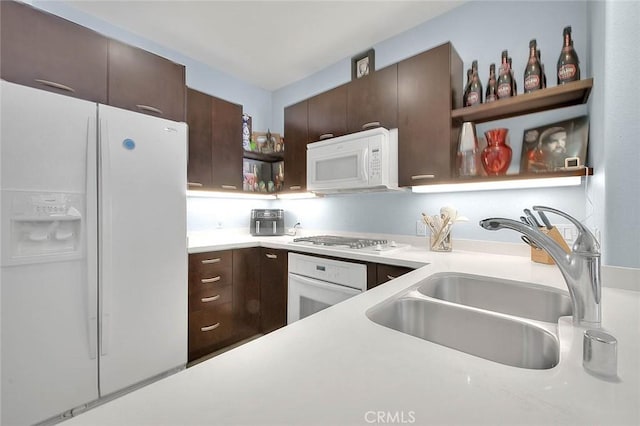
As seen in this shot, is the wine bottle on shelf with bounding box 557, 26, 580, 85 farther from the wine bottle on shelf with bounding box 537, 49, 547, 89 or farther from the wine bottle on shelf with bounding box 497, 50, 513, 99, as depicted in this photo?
the wine bottle on shelf with bounding box 497, 50, 513, 99

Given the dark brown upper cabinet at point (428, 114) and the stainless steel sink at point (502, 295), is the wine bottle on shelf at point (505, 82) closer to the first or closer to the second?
the dark brown upper cabinet at point (428, 114)

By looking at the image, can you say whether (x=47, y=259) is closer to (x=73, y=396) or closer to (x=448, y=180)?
(x=73, y=396)

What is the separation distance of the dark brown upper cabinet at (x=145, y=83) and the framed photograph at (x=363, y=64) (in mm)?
1340

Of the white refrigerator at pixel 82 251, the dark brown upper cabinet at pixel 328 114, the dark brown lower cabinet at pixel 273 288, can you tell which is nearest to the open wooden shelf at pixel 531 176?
the dark brown upper cabinet at pixel 328 114

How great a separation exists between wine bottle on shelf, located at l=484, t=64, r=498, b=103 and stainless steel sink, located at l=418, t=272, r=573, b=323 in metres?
1.13

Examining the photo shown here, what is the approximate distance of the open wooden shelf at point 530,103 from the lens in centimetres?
130

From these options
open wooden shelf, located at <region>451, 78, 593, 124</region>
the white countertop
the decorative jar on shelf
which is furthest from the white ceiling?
the white countertop

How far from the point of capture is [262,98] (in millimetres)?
3127

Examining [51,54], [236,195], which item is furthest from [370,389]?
[236,195]

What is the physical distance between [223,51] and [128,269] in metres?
2.00

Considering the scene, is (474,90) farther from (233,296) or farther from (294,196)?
(233,296)

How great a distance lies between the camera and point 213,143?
7.56ft

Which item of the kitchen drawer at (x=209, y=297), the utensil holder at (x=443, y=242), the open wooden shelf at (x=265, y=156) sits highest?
the open wooden shelf at (x=265, y=156)

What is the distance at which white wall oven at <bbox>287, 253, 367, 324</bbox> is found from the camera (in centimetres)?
167
